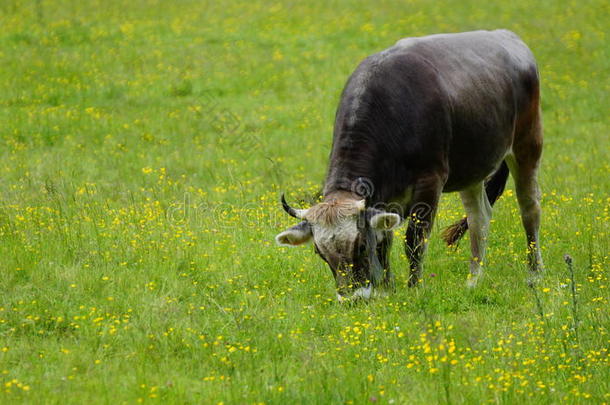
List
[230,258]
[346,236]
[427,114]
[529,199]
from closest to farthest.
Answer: [346,236], [427,114], [230,258], [529,199]

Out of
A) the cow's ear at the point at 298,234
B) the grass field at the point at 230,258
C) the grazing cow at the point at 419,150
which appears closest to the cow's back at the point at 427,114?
the grazing cow at the point at 419,150

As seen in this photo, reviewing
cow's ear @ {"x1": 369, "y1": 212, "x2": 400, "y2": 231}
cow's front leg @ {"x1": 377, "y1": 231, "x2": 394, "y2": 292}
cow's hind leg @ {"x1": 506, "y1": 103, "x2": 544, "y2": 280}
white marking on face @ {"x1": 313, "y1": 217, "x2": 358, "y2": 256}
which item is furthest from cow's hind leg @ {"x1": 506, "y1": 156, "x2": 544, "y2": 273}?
white marking on face @ {"x1": 313, "y1": 217, "x2": 358, "y2": 256}

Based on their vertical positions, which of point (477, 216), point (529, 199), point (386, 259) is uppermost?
point (386, 259)

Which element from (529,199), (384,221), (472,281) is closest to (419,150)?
(384,221)

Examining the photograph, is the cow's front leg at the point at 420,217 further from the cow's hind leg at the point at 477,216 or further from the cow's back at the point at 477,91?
the cow's hind leg at the point at 477,216

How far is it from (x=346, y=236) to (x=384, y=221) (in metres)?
0.38

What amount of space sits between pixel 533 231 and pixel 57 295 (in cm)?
518

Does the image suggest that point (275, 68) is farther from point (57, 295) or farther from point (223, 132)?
point (57, 295)

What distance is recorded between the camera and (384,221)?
22.6ft

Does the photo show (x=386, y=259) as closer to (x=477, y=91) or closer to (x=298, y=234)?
(x=298, y=234)

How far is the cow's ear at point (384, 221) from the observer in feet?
22.3

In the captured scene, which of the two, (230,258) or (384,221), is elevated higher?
(384,221)

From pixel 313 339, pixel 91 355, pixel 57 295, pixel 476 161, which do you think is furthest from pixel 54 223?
pixel 476 161

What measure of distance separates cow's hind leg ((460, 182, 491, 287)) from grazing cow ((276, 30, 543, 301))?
1 cm
